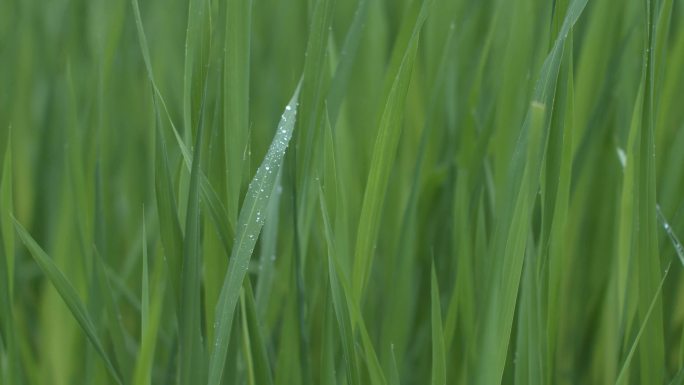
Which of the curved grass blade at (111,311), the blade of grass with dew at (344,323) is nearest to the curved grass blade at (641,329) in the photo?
the blade of grass with dew at (344,323)

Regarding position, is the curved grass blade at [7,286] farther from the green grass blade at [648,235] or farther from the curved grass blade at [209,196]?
the green grass blade at [648,235]

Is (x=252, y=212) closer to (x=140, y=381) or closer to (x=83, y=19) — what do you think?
(x=140, y=381)

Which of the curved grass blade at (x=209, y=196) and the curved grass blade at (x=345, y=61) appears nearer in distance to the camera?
the curved grass blade at (x=209, y=196)

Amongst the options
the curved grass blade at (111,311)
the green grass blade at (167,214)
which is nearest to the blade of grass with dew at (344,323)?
the green grass blade at (167,214)

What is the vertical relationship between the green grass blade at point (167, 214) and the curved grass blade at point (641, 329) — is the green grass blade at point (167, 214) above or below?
above

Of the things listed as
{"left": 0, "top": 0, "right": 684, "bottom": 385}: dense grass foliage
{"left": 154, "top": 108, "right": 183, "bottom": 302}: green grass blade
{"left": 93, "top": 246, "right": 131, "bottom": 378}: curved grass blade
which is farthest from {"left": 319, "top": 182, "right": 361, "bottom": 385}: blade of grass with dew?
{"left": 93, "top": 246, "right": 131, "bottom": 378}: curved grass blade

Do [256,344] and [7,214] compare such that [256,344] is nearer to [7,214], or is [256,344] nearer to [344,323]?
[344,323]

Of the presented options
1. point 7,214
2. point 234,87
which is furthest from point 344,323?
point 7,214

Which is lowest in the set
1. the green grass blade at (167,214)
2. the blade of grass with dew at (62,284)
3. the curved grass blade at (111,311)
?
the curved grass blade at (111,311)

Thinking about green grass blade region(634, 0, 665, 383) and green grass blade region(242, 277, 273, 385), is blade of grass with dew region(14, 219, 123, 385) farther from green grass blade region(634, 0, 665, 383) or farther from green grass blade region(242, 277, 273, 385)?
green grass blade region(634, 0, 665, 383)
